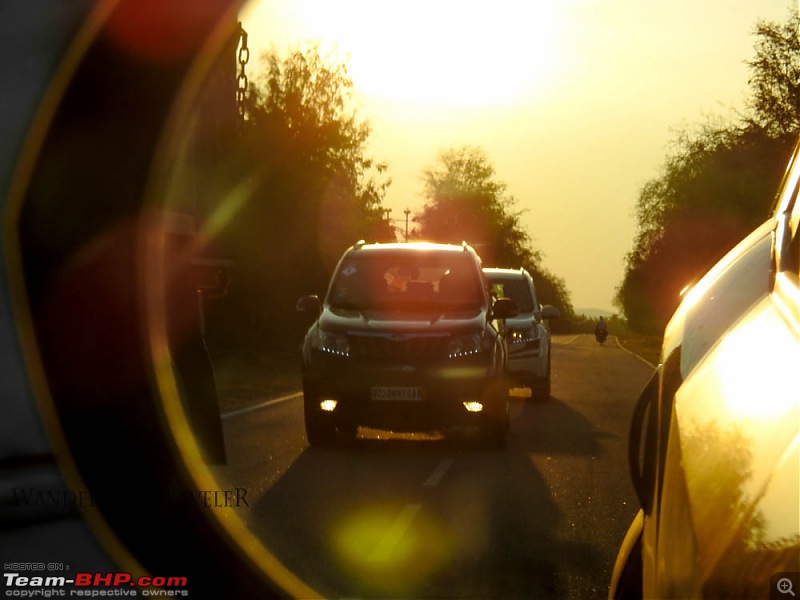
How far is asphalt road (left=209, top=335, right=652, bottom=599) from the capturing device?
6.65m

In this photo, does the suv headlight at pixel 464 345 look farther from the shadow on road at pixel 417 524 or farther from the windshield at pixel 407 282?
the shadow on road at pixel 417 524

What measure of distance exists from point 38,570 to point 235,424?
38.4 ft

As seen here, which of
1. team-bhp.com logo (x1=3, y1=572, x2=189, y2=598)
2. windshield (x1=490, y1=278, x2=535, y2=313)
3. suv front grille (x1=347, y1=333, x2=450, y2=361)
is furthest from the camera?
windshield (x1=490, y1=278, x2=535, y2=313)

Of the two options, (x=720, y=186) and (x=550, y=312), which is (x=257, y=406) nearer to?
(x=550, y=312)

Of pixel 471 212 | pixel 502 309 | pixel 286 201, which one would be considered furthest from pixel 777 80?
pixel 471 212

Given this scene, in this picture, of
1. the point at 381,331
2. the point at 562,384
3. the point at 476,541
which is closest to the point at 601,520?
the point at 476,541

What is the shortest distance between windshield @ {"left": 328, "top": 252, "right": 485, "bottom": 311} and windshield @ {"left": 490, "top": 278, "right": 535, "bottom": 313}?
A: 269 inches

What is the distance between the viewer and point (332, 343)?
12664 millimetres

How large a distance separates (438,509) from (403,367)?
143 inches

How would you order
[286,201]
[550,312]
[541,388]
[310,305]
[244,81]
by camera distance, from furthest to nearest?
1. [286,201]
2. [550,312]
3. [541,388]
4. [310,305]
5. [244,81]

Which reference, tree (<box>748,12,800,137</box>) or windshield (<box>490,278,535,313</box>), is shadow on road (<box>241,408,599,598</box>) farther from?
tree (<box>748,12,800,137</box>)

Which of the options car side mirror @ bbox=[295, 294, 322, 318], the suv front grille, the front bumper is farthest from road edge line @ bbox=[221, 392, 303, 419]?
the suv front grille

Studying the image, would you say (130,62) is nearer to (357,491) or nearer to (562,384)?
(357,491)


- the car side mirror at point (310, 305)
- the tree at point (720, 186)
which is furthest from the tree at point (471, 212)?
the car side mirror at point (310, 305)
